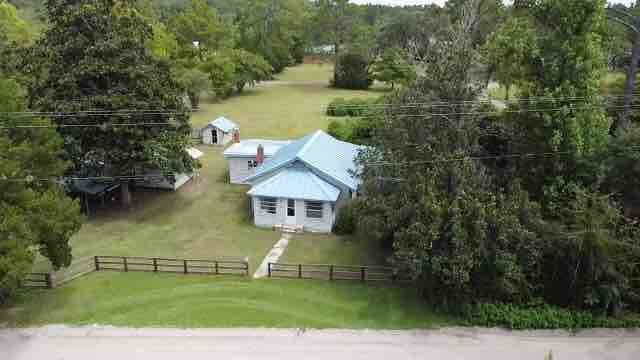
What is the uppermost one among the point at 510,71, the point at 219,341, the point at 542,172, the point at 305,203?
the point at 510,71

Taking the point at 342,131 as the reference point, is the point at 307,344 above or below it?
below

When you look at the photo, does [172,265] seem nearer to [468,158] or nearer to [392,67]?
[468,158]

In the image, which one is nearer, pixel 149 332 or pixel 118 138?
pixel 149 332

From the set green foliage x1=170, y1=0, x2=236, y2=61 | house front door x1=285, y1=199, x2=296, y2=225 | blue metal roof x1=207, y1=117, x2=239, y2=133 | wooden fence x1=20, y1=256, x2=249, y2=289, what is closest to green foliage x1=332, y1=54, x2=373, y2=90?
green foliage x1=170, y1=0, x2=236, y2=61

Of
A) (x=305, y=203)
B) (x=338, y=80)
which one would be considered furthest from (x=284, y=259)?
(x=338, y=80)

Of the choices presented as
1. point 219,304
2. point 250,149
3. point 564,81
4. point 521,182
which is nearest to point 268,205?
point 250,149

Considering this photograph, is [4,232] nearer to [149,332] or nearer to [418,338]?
[149,332]
